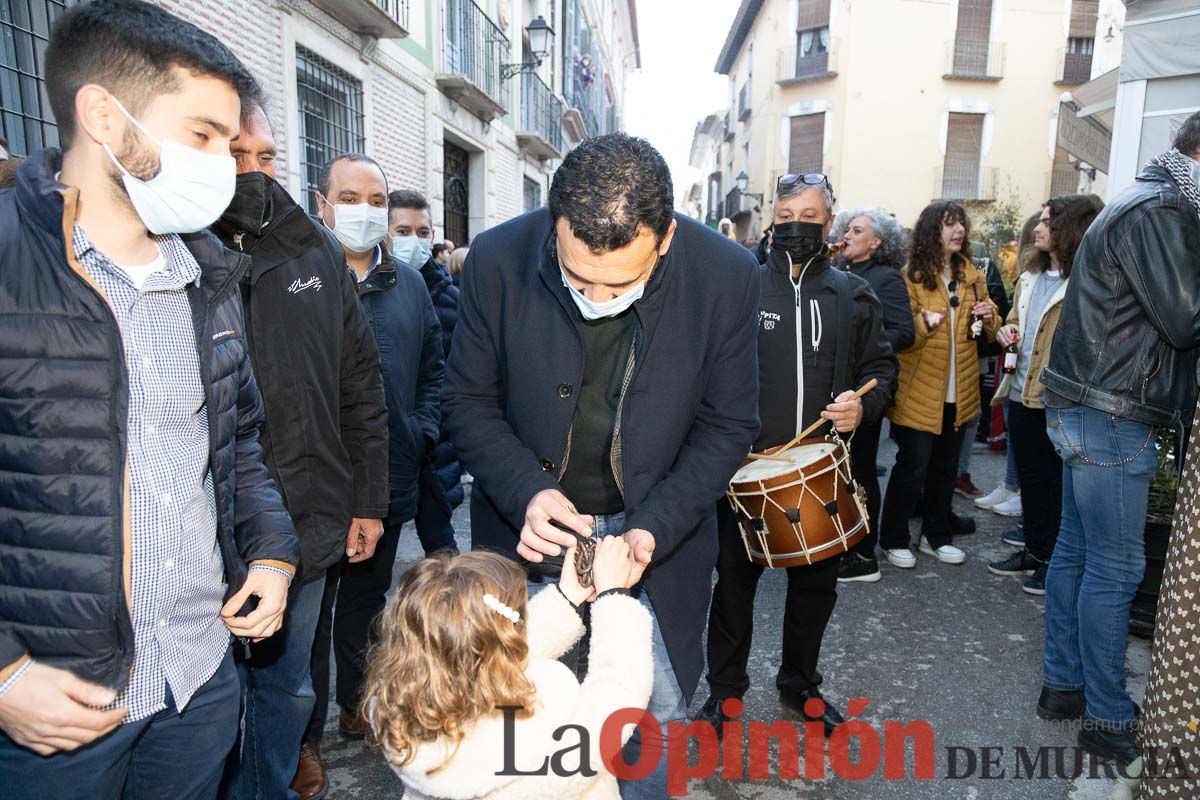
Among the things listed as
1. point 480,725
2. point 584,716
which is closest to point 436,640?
point 480,725

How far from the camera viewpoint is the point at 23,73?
4.77m

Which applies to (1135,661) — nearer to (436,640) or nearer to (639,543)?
(639,543)

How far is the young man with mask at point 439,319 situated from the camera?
361cm

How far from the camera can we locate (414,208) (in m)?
4.41

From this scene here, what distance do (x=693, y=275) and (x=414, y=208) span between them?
2.78m

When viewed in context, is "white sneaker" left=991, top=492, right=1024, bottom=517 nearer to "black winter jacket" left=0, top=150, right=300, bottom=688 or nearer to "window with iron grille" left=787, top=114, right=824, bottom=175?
"black winter jacket" left=0, top=150, right=300, bottom=688

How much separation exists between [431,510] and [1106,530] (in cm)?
280

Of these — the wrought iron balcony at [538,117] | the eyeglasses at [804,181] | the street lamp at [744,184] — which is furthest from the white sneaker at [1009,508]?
the street lamp at [744,184]

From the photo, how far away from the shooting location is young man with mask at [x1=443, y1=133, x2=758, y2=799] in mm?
1975

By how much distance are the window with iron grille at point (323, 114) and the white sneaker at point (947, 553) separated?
21.1 ft

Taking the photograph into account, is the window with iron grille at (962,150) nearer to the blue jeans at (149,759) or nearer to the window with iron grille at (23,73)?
the window with iron grille at (23,73)

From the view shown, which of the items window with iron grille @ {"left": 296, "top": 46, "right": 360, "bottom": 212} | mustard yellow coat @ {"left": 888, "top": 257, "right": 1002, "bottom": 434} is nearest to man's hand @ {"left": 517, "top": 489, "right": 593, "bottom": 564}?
mustard yellow coat @ {"left": 888, "top": 257, "right": 1002, "bottom": 434}

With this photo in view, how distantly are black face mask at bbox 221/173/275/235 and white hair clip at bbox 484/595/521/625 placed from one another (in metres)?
1.32

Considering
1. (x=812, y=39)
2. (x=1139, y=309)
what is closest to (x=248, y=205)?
(x=1139, y=309)
